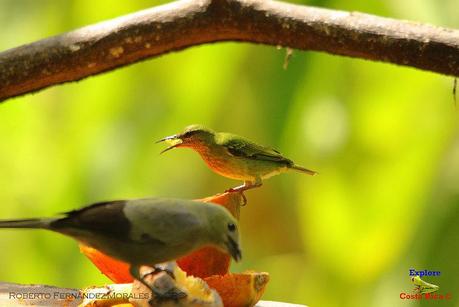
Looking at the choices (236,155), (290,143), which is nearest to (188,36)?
(236,155)

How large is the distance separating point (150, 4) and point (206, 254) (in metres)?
2.54

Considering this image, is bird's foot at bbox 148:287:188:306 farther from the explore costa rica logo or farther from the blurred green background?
the blurred green background

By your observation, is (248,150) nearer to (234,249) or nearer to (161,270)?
(161,270)

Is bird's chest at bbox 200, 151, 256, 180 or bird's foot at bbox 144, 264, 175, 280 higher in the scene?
bird's chest at bbox 200, 151, 256, 180

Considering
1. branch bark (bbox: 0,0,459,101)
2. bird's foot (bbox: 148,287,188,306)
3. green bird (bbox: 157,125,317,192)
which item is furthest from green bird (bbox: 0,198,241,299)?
branch bark (bbox: 0,0,459,101)

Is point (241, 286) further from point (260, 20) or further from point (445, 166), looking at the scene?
point (445, 166)

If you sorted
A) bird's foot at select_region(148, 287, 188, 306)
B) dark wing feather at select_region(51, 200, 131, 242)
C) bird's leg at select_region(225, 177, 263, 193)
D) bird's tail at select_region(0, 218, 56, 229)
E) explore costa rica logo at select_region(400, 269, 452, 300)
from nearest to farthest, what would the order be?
bird's tail at select_region(0, 218, 56, 229)
dark wing feather at select_region(51, 200, 131, 242)
bird's foot at select_region(148, 287, 188, 306)
bird's leg at select_region(225, 177, 263, 193)
explore costa rica logo at select_region(400, 269, 452, 300)

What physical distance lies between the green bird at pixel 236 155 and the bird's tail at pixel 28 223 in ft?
1.81

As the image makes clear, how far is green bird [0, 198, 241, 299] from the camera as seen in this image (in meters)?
1.58

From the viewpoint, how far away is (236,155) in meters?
2.06

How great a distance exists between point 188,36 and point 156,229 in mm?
938

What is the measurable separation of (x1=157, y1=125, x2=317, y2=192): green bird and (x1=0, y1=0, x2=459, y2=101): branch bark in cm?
46

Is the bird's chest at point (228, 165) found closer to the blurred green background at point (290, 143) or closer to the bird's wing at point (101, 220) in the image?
the bird's wing at point (101, 220)

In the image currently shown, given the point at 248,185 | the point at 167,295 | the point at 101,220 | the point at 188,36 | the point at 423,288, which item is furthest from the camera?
the point at 423,288
